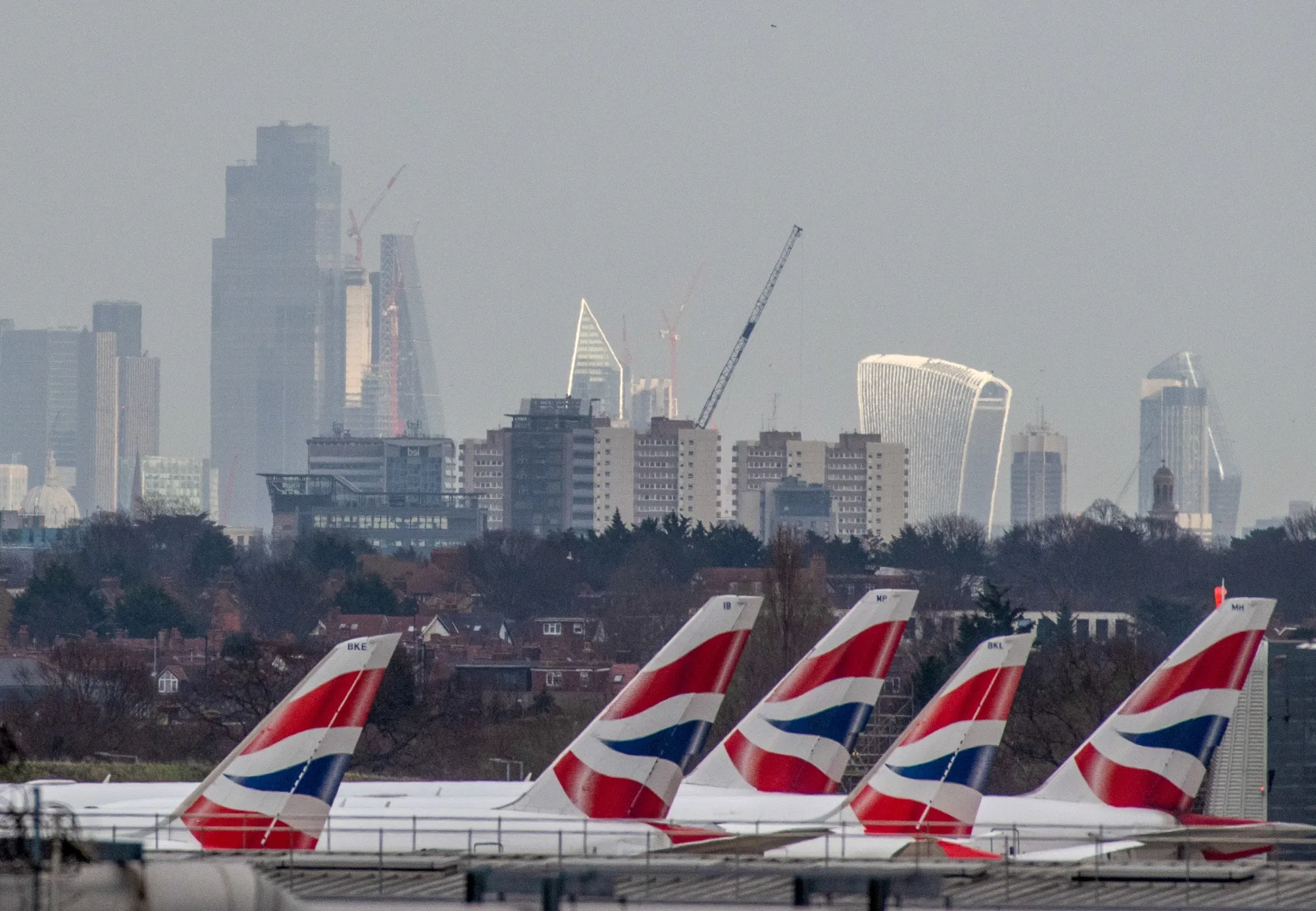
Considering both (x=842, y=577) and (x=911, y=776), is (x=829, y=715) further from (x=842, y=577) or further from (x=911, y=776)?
(x=842, y=577)

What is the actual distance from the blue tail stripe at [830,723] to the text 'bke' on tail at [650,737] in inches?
122

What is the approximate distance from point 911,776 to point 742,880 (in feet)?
25.6

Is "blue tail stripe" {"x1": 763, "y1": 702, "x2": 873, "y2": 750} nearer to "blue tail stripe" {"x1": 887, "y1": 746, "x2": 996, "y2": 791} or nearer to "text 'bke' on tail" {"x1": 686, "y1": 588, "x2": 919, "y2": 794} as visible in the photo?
"text 'bke' on tail" {"x1": 686, "y1": 588, "x2": 919, "y2": 794}

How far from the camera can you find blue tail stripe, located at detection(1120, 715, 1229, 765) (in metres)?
28.0

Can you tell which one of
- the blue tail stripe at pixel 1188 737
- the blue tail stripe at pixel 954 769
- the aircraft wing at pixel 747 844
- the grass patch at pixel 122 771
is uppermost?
the blue tail stripe at pixel 1188 737

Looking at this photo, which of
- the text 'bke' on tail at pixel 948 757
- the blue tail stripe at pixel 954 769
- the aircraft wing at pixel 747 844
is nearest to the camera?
the aircraft wing at pixel 747 844

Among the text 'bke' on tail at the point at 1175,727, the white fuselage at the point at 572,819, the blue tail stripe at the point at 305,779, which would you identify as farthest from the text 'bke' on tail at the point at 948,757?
the blue tail stripe at the point at 305,779

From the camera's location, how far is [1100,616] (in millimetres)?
143250

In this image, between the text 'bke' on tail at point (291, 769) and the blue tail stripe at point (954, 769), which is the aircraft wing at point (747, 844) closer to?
the blue tail stripe at point (954, 769)

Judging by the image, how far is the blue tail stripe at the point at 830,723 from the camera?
29375 mm

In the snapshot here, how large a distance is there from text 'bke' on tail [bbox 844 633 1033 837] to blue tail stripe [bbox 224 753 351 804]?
20.2 ft

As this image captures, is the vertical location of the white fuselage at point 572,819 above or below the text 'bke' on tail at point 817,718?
below

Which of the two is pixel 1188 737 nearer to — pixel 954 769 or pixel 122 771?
pixel 954 769

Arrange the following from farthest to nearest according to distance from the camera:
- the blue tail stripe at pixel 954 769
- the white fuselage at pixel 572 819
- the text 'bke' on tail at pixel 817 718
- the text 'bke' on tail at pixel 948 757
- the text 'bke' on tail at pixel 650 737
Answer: the text 'bke' on tail at pixel 817 718 → the blue tail stripe at pixel 954 769 → the text 'bke' on tail at pixel 948 757 → the text 'bke' on tail at pixel 650 737 → the white fuselage at pixel 572 819
